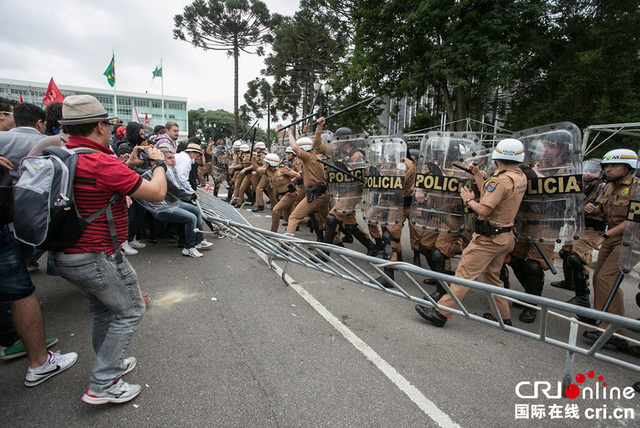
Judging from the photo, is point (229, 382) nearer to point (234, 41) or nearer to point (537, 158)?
point (537, 158)

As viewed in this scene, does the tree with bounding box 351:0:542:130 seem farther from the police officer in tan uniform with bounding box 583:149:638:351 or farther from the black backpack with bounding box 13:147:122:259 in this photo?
the black backpack with bounding box 13:147:122:259

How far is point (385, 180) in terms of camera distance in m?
4.36

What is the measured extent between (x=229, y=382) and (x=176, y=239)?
174 inches

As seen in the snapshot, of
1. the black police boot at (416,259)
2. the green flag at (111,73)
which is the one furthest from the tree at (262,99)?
the black police boot at (416,259)

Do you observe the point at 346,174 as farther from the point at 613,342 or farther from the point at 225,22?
the point at 225,22

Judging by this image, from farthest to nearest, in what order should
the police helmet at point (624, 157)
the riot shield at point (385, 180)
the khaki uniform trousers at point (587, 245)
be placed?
1. the riot shield at point (385, 180)
2. the khaki uniform trousers at point (587, 245)
3. the police helmet at point (624, 157)

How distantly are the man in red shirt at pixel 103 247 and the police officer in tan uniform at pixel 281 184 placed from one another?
14.6 ft

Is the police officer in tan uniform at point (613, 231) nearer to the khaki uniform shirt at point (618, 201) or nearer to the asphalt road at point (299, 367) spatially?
the khaki uniform shirt at point (618, 201)

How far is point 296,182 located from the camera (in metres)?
6.89

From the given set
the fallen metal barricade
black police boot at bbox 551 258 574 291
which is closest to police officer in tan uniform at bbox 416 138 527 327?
the fallen metal barricade

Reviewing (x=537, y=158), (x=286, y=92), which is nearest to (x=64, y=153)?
(x=537, y=158)

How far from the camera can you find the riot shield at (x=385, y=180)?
4367 millimetres

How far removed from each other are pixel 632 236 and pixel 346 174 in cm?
322

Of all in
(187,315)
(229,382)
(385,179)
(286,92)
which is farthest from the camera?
(286,92)
